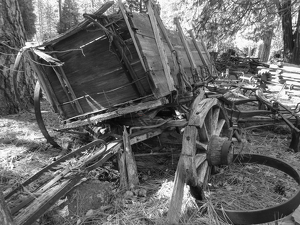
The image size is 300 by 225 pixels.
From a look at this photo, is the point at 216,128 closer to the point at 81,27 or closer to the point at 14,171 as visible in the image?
the point at 81,27

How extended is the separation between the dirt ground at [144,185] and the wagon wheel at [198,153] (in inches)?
7.6

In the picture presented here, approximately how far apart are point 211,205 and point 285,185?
1.20 meters

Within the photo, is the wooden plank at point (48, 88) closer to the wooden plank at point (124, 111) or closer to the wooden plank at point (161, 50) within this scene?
the wooden plank at point (124, 111)

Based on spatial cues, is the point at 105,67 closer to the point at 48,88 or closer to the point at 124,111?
the point at 124,111

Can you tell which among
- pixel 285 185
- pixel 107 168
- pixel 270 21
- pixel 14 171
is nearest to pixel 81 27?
pixel 107 168

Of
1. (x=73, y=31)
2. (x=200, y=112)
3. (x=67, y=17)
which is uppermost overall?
(x=67, y=17)

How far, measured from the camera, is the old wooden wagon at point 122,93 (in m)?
2.42

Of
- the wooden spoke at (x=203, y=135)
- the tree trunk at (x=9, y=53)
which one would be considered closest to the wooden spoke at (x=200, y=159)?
the wooden spoke at (x=203, y=135)

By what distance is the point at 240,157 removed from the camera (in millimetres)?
3035

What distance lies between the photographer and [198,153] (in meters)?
2.78

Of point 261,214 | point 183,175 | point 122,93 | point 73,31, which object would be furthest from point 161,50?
point 261,214

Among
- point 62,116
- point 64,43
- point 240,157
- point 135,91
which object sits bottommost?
point 240,157

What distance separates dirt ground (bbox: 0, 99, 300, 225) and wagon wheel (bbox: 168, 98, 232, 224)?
0.19 m

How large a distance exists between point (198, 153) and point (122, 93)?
118 centimetres
